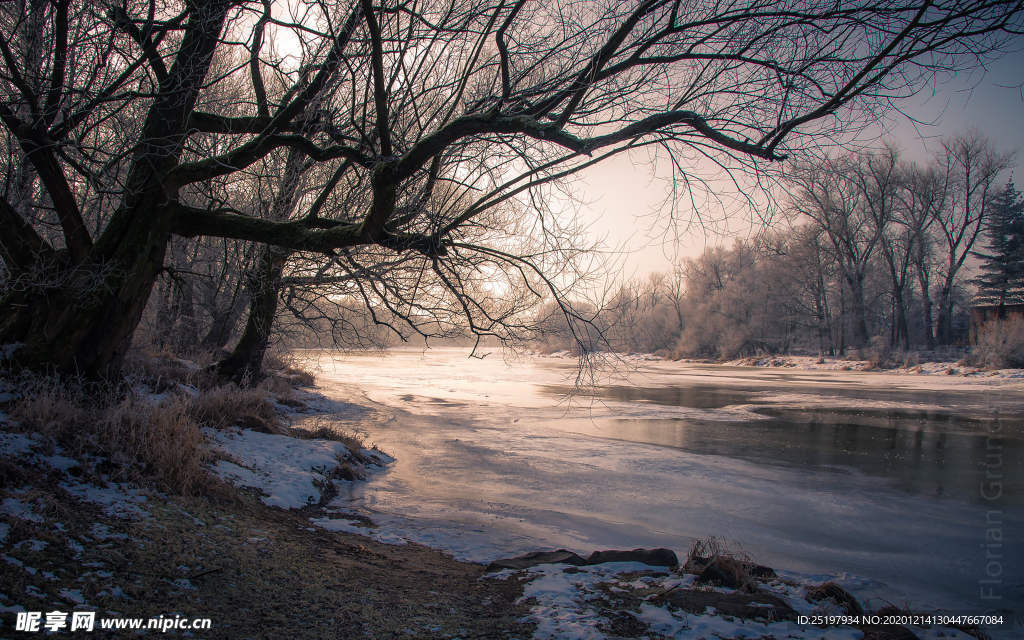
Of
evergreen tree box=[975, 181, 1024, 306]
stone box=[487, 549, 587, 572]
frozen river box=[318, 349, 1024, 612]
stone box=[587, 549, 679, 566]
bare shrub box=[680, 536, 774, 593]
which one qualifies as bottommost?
frozen river box=[318, 349, 1024, 612]

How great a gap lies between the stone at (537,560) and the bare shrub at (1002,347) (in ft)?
98.5

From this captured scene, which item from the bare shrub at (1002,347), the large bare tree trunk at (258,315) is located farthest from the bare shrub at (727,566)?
→ the bare shrub at (1002,347)

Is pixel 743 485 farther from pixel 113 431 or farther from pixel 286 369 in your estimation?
pixel 286 369

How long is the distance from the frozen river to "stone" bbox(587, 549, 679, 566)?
0.72 metres

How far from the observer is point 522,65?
18.2 ft

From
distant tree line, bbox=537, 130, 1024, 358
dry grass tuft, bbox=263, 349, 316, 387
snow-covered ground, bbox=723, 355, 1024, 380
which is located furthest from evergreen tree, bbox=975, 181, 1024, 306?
dry grass tuft, bbox=263, 349, 316, 387

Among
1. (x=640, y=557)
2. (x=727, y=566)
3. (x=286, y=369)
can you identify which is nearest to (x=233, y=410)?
(x=640, y=557)

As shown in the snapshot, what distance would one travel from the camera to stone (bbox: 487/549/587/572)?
436 cm

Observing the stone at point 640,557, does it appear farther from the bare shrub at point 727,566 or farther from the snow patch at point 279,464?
the snow patch at point 279,464

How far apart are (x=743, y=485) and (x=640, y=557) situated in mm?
3958

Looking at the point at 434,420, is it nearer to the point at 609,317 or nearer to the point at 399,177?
the point at 609,317

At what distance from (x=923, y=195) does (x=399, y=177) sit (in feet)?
142

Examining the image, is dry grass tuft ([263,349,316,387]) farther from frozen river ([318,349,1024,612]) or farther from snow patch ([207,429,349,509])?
snow patch ([207,429,349,509])

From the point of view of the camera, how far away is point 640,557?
4.54 m
